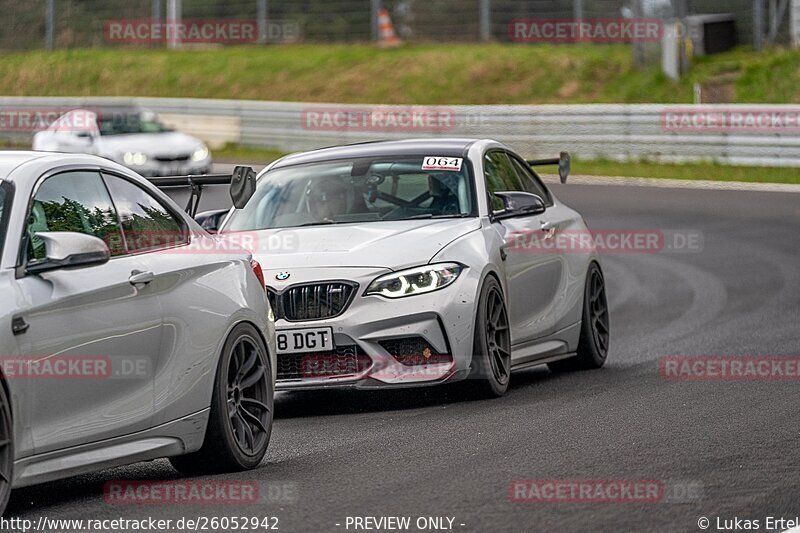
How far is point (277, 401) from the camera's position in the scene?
1039cm

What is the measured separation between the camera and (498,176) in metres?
10.9

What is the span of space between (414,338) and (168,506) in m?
3.21

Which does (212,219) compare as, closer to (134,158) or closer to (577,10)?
(134,158)

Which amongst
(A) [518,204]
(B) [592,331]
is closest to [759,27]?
(B) [592,331]

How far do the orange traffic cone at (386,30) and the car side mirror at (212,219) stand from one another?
102 feet

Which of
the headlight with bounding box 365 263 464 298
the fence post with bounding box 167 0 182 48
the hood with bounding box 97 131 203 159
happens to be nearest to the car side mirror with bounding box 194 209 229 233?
the headlight with bounding box 365 263 464 298

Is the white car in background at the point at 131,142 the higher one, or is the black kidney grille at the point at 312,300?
the black kidney grille at the point at 312,300

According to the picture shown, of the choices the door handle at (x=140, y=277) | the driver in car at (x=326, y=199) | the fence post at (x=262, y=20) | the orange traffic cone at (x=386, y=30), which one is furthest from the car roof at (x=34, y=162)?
the fence post at (x=262, y=20)

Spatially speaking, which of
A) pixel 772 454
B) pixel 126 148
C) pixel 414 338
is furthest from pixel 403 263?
pixel 126 148

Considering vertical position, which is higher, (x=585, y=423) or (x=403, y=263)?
(x=403, y=263)

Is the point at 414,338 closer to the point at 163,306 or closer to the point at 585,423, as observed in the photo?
the point at 585,423

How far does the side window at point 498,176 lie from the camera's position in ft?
34.7

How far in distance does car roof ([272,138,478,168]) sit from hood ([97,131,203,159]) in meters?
17.3

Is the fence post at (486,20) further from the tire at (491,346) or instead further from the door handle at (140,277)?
the door handle at (140,277)
